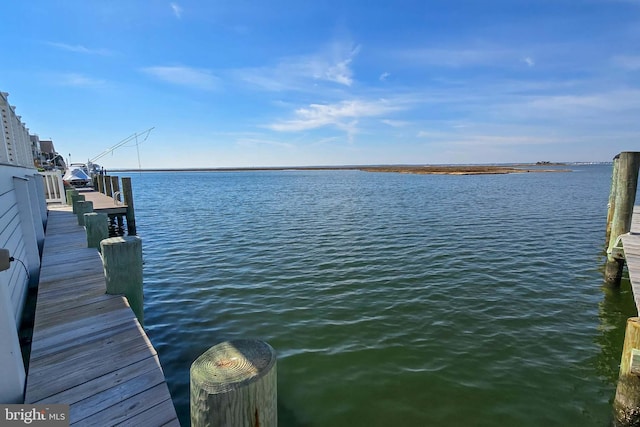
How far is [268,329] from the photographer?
624 cm

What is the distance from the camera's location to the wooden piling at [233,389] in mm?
1690

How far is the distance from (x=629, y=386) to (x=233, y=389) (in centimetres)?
479

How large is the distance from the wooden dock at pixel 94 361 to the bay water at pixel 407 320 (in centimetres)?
120

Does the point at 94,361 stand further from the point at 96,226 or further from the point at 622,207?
the point at 622,207

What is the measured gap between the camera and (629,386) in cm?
393

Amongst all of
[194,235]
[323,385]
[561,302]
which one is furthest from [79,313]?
[194,235]

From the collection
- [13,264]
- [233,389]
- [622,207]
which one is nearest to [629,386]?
[233,389]

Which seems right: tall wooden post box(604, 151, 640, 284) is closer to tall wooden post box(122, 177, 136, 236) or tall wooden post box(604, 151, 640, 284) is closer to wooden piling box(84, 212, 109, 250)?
wooden piling box(84, 212, 109, 250)

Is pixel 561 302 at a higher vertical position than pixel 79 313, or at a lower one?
lower

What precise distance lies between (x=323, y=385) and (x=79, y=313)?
353 cm

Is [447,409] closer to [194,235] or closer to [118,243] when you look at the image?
[118,243]

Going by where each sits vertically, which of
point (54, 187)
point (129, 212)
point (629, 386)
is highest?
point (54, 187)

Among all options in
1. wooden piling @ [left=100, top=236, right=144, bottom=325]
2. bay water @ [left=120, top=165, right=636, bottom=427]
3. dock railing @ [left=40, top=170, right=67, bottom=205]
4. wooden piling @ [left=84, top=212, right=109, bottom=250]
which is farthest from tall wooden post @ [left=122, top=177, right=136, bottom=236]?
wooden piling @ [left=100, top=236, right=144, bottom=325]

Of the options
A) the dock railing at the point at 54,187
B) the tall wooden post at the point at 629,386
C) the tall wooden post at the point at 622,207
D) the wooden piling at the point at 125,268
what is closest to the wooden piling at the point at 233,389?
the wooden piling at the point at 125,268
